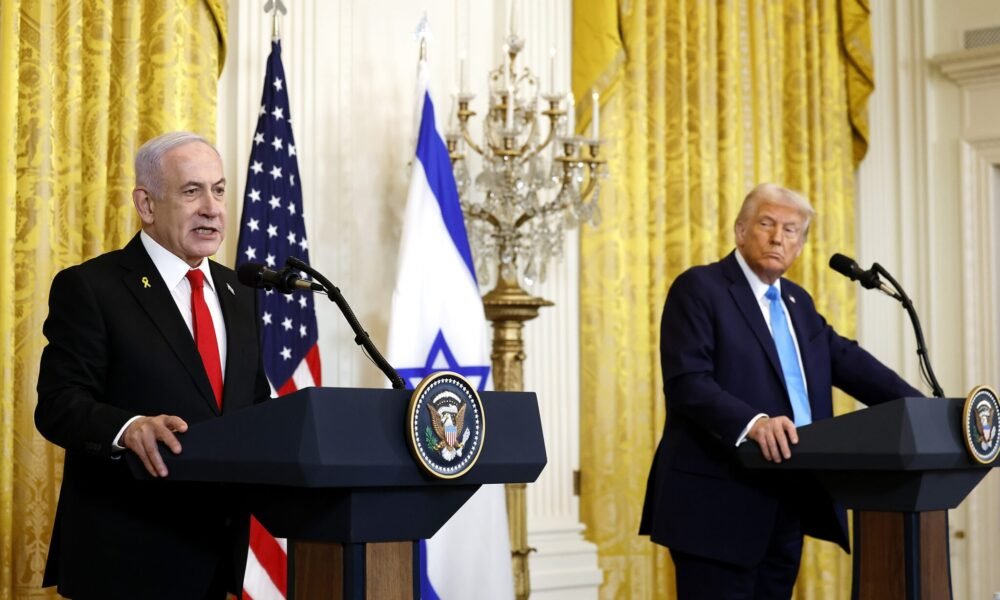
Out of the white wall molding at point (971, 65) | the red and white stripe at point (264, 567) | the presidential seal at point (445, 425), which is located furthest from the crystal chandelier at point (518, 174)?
the white wall molding at point (971, 65)

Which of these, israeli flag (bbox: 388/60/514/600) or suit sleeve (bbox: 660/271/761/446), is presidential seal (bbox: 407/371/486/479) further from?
israeli flag (bbox: 388/60/514/600)

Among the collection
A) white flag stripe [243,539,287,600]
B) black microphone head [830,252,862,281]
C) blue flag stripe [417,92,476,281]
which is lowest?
white flag stripe [243,539,287,600]

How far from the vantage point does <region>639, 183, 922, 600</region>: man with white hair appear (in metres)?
3.90

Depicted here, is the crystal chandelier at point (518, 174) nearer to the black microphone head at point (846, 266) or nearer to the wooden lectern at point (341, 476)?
the black microphone head at point (846, 266)

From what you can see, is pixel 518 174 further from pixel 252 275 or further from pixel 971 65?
pixel 971 65

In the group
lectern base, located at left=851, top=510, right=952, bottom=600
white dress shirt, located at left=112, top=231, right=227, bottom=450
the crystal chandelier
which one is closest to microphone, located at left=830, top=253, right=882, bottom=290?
lectern base, located at left=851, top=510, right=952, bottom=600

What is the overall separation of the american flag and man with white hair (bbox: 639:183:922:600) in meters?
1.32

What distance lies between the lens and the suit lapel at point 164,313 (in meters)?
2.68

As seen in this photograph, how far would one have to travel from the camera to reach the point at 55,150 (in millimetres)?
4191

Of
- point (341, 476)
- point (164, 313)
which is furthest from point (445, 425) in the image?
point (164, 313)

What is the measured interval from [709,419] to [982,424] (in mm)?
743

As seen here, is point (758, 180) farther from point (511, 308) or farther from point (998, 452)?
point (998, 452)

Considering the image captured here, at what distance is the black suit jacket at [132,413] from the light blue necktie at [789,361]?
6.50ft

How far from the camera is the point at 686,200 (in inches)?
256
